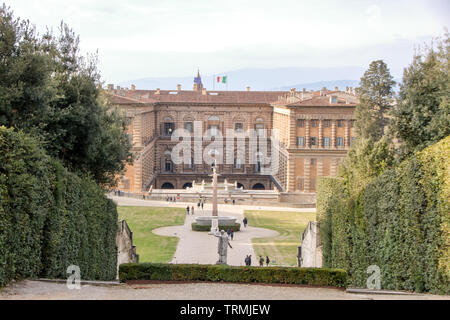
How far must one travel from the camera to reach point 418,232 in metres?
15.5

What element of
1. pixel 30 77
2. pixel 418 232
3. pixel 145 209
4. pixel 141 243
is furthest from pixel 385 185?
pixel 145 209

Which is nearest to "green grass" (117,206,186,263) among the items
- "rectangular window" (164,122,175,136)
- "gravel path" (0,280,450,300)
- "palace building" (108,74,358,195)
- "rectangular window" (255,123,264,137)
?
"palace building" (108,74,358,195)

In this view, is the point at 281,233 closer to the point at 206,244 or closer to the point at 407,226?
the point at 206,244

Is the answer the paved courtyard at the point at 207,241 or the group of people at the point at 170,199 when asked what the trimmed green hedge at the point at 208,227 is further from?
the group of people at the point at 170,199

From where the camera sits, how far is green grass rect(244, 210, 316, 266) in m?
34.9

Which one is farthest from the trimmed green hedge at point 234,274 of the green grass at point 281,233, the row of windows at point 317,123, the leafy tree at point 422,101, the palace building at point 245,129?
the row of windows at point 317,123

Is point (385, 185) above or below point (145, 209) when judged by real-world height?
above

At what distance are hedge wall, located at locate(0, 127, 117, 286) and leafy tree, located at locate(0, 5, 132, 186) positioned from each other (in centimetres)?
206

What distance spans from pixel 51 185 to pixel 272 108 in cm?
7086

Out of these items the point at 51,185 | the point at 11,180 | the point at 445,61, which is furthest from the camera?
the point at 445,61

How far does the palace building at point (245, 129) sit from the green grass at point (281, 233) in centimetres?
1441

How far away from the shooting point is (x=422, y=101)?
2478cm

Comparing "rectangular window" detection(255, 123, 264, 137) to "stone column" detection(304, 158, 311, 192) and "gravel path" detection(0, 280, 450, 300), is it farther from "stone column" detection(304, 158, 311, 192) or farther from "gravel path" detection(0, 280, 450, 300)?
"gravel path" detection(0, 280, 450, 300)
